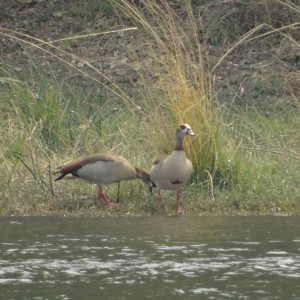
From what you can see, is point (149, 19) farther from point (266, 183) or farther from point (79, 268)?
point (79, 268)

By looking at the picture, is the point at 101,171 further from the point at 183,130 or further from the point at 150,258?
the point at 150,258

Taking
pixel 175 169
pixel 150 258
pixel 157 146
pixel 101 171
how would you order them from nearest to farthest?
pixel 150 258, pixel 175 169, pixel 101 171, pixel 157 146

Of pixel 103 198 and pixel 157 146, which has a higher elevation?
pixel 157 146

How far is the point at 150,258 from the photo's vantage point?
895cm

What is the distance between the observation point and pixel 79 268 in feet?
28.2

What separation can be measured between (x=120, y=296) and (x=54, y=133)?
19.5 feet

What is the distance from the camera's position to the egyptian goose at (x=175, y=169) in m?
11.1

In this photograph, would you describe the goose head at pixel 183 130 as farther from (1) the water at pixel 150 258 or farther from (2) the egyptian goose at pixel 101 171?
(1) the water at pixel 150 258

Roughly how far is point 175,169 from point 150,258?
2208 mm

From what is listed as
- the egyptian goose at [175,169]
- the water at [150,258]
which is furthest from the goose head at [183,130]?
the water at [150,258]

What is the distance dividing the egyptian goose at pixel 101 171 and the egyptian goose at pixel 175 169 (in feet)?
0.85

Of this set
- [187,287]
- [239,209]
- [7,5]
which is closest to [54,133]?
[239,209]

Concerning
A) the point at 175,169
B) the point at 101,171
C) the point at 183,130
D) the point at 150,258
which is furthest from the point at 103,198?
the point at 150,258

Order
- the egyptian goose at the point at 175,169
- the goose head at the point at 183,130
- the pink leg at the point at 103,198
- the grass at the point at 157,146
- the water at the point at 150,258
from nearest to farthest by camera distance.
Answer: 1. the water at the point at 150,258
2. the egyptian goose at the point at 175,169
3. the goose head at the point at 183,130
4. the pink leg at the point at 103,198
5. the grass at the point at 157,146
